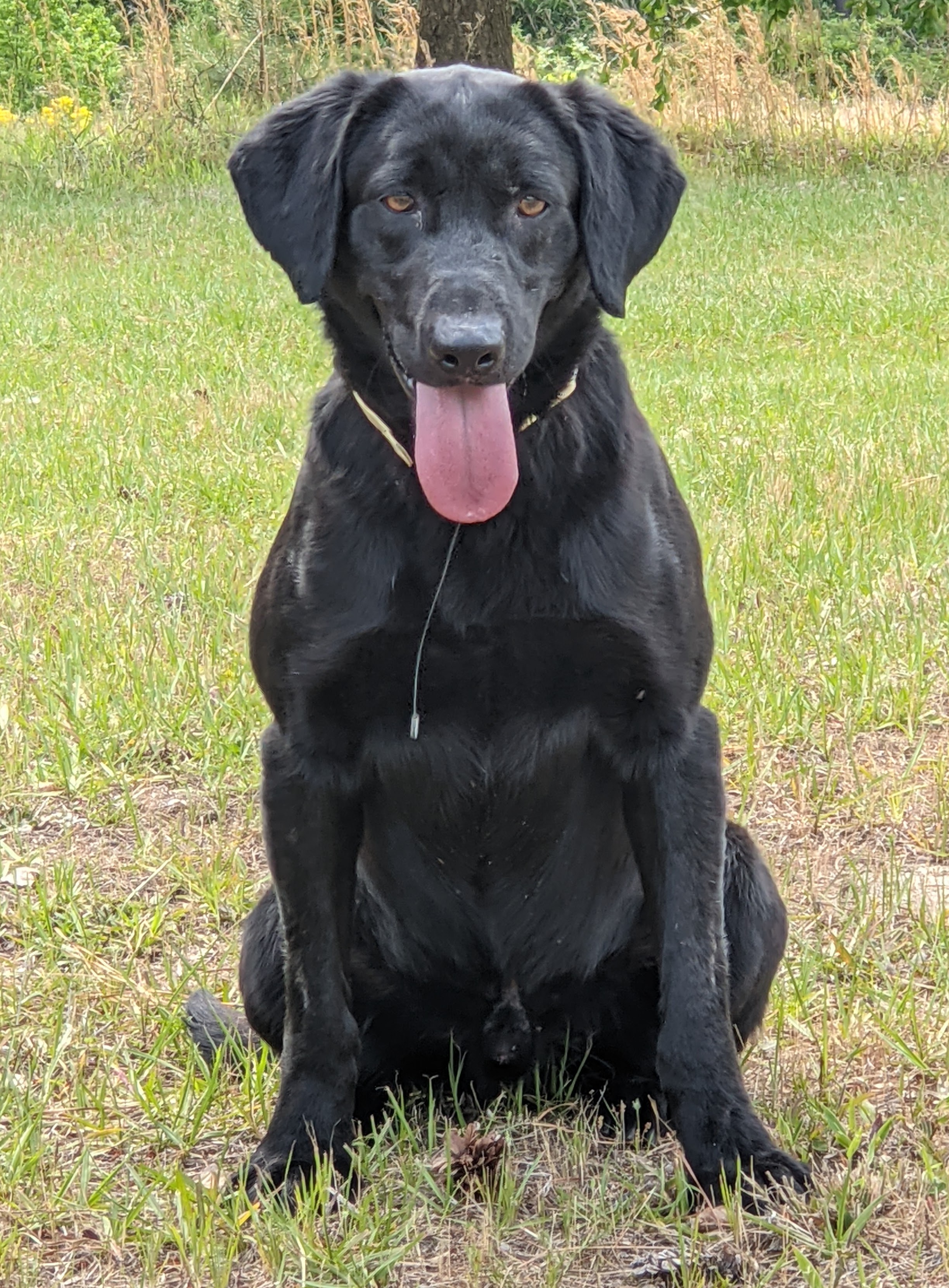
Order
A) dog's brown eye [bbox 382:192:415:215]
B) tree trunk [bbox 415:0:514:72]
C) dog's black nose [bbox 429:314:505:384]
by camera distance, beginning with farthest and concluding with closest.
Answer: tree trunk [bbox 415:0:514:72], dog's brown eye [bbox 382:192:415:215], dog's black nose [bbox 429:314:505:384]

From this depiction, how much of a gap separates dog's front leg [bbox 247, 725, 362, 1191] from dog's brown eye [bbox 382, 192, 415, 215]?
2.49 ft

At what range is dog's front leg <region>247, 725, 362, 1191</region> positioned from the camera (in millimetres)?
2254

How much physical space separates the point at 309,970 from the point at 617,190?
1.22 meters

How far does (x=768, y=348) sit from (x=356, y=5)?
21.0ft

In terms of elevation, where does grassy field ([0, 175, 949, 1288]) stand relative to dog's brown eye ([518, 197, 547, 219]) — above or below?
below

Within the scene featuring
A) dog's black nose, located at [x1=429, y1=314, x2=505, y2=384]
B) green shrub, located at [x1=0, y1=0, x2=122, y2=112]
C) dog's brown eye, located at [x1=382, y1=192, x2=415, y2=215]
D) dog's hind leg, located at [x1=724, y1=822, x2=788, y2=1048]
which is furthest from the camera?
green shrub, located at [x1=0, y1=0, x2=122, y2=112]

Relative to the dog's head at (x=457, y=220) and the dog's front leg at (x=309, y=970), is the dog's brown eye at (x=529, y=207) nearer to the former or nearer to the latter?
the dog's head at (x=457, y=220)

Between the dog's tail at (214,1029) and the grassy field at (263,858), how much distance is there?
0.11 feet

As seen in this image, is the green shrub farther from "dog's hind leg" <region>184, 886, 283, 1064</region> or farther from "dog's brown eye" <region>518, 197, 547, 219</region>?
"dog's hind leg" <region>184, 886, 283, 1064</region>

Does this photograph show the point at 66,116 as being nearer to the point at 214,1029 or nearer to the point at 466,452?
the point at 214,1029

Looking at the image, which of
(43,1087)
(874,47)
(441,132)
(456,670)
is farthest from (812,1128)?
(874,47)

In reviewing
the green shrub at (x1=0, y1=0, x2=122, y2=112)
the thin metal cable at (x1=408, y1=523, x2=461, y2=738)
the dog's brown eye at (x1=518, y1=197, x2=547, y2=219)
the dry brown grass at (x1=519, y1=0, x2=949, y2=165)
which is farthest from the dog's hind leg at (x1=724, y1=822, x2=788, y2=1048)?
the green shrub at (x1=0, y1=0, x2=122, y2=112)

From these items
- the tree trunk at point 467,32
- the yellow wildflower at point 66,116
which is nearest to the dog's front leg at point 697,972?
the tree trunk at point 467,32

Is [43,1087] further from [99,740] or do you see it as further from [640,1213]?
[99,740]
